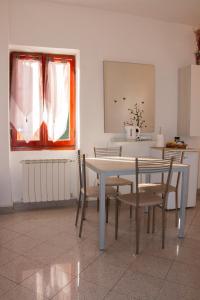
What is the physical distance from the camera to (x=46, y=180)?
3600 mm

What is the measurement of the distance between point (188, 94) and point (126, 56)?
1035 millimetres

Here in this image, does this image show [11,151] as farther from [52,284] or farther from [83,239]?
[52,284]

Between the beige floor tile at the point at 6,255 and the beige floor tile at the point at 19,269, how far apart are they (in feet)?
0.16

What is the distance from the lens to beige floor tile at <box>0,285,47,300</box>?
1772 mm

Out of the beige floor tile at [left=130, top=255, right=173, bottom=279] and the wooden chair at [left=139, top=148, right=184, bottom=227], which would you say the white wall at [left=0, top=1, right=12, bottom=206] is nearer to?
the wooden chair at [left=139, top=148, right=184, bottom=227]

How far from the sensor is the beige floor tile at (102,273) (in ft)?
6.47

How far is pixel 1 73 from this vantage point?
3305 millimetres

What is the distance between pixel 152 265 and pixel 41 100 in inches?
98.1

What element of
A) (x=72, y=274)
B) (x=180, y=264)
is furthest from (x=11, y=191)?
(x=180, y=264)

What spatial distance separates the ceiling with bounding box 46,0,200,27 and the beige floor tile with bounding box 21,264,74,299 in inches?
122

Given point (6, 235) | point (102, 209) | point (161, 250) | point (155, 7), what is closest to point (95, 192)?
point (102, 209)

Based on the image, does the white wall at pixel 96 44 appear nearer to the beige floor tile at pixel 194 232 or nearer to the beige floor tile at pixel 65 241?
the beige floor tile at pixel 65 241

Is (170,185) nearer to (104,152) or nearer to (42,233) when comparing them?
(104,152)

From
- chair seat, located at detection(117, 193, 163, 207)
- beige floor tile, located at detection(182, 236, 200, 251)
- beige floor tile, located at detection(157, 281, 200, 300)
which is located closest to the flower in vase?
chair seat, located at detection(117, 193, 163, 207)
